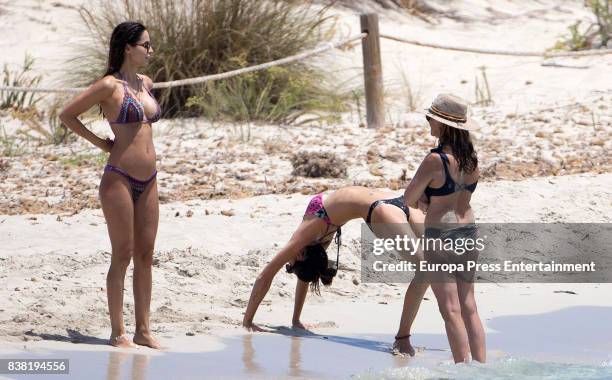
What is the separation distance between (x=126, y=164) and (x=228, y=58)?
5.83 metres

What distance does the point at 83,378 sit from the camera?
491 cm

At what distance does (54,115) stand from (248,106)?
5.34 feet

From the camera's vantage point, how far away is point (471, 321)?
5.12 m

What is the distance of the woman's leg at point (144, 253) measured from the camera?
542 centimetres

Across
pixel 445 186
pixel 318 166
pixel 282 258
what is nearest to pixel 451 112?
pixel 445 186

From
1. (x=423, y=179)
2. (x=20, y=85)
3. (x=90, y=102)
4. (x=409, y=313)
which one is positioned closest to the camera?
(x=423, y=179)

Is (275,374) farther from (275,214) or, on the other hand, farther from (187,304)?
(275,214)

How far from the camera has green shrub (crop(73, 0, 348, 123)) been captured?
1084 centimetres

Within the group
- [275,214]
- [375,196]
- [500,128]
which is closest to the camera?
[375,196]

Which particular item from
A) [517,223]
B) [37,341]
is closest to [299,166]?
[517,223]

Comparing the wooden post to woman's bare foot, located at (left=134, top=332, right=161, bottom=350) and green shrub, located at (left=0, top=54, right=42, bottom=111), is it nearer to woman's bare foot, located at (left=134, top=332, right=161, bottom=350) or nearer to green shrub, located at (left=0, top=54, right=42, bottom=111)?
green shrub, located at (left=0, top=54, right=42, bottom=111)

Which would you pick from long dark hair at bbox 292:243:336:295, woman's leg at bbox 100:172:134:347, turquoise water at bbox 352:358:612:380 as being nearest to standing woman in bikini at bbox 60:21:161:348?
woman's leg at bbox 100:172:134:347

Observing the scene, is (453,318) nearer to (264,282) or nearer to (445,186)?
(445,186)

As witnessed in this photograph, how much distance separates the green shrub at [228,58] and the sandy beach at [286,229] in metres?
0.25
